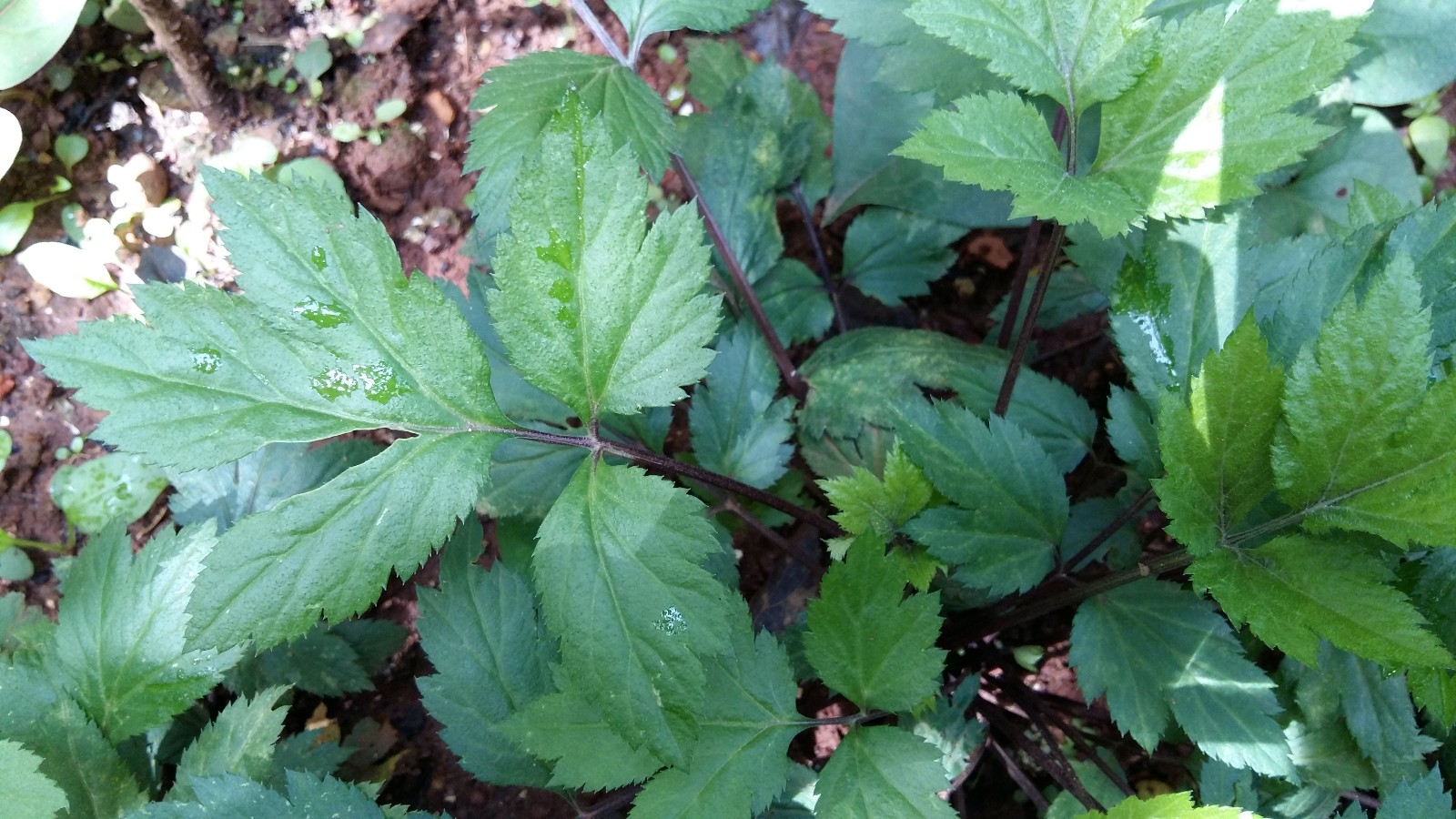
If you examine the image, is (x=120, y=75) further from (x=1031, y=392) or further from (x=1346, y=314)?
(x=1346, y=314)

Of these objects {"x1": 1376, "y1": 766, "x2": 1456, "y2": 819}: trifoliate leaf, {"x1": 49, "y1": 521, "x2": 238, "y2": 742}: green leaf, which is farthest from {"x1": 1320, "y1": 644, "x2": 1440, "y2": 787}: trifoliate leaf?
{"x1": 49, "y1": 521, "x2": 238, "y2": 742}: green leaf

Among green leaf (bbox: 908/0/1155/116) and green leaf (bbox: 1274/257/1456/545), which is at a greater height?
green leaf (bbox: 908/0/1155/116)

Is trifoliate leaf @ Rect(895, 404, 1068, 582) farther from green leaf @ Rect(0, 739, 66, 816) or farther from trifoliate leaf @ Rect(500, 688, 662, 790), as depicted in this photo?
green leaf @ Rect(0, 739, 66, 816)

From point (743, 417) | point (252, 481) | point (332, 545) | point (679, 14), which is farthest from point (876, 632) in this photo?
point (252, 481)

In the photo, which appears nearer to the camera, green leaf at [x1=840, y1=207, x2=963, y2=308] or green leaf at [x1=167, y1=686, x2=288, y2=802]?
green leaf at [x1=167, y1=686, x2=288, y2=802]

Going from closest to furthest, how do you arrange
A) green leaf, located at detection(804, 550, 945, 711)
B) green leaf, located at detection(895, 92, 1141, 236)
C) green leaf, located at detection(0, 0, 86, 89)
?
green leaf, located at detection(895, 92, 1141, 236)
green leaf, located at detection(804, 550, 945, 711)
green leaf, located at detection(0, 0, 86, 89)

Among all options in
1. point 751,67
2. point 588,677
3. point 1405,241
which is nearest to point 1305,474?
point 1405,241

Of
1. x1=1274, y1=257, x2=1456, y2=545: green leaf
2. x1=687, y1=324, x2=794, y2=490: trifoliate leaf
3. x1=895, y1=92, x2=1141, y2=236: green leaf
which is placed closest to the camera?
x1=1274, y1=257, x2=1456, y2=545: green leaf

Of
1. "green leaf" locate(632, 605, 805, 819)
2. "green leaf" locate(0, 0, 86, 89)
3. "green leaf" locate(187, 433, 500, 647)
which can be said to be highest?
"green leaf" locate(0, 0, 86, 89)
